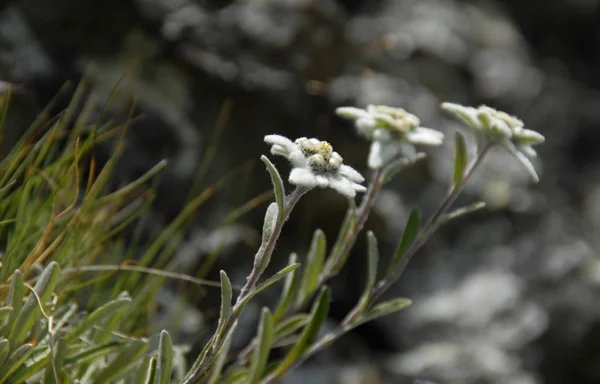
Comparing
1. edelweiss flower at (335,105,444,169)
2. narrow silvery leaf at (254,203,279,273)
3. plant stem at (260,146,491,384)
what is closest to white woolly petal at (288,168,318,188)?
narrow silvery leaf at (254,203,279,273)

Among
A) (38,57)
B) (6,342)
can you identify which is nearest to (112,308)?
(6,342)

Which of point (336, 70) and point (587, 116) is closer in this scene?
→ point (336, 70)

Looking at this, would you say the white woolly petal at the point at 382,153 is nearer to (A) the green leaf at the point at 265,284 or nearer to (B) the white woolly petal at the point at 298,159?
(B) the white woolly petal at the point at 298,159

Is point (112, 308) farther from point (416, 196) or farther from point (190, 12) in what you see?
point (416, 196)

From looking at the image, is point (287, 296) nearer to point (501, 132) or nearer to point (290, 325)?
point (290, 325)

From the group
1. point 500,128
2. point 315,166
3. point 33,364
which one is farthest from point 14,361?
point 500,128

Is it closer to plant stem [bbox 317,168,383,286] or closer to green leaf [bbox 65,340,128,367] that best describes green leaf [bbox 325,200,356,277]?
plant stem [bbox 317,168,383,286]

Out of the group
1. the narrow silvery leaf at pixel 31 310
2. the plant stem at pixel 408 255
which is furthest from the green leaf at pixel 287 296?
the narrow silvery leaf at pixel 31 310
